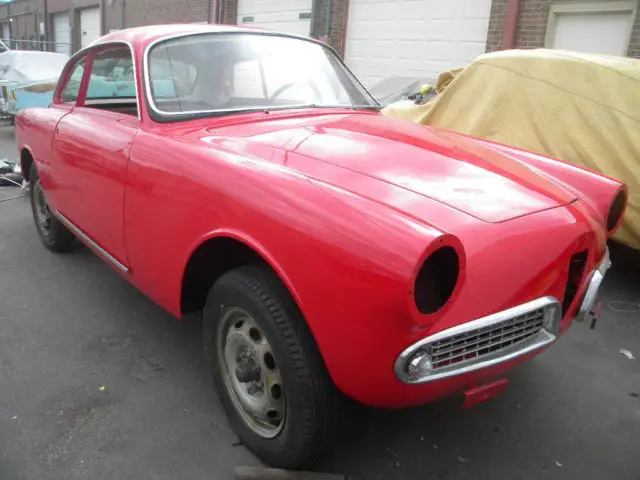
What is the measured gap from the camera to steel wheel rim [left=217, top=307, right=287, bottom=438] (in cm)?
206

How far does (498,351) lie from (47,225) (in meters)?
3.77

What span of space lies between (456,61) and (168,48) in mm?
6800

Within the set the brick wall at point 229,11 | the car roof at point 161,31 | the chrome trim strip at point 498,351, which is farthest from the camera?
the brick wall at point 229,11

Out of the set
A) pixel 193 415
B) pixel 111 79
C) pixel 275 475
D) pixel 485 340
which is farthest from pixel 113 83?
pixel 485 340

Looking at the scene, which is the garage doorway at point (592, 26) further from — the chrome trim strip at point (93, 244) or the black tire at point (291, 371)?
the black tire at point (291, 371)

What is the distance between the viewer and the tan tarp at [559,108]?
153 inches

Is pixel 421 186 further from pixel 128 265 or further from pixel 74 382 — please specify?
pixel 74 382

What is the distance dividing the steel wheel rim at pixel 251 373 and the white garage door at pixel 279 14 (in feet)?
32.4

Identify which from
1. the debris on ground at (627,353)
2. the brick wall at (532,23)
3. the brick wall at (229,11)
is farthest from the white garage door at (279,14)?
the debris on ground at (627,353)

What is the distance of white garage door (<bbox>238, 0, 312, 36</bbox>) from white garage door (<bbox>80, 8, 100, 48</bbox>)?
9.00m

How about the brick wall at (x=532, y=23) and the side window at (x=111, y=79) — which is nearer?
the side window at (x=111, y=79)

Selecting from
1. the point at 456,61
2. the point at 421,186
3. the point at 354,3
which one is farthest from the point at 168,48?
the point at 354,3

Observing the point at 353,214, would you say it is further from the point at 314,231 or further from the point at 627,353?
the point at 627,353

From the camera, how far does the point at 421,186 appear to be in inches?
76.2
